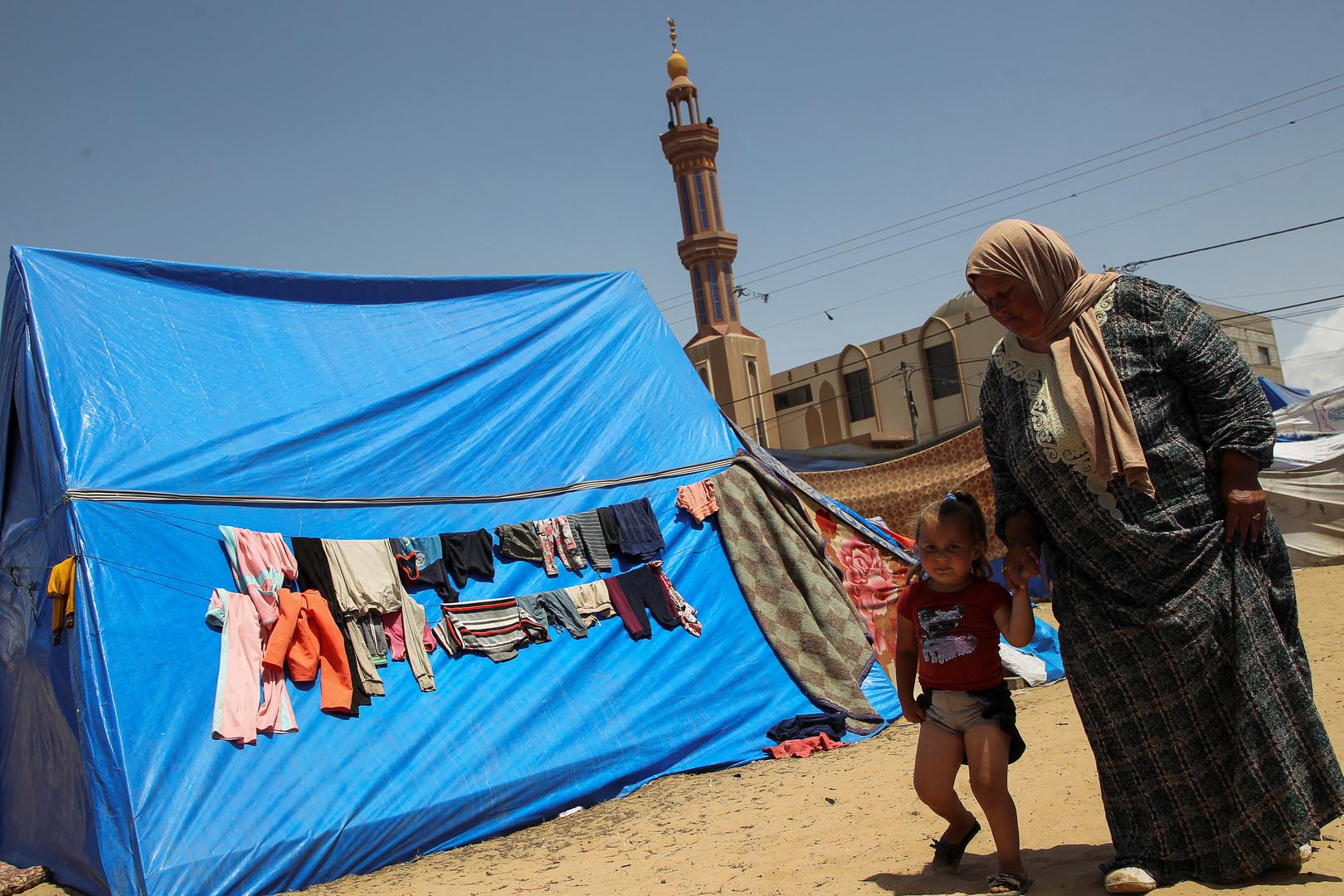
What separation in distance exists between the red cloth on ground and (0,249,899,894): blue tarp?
0.38 ft

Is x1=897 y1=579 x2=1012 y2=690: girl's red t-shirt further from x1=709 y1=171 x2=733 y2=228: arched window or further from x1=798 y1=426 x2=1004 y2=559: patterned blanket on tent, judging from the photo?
x1=709 y1=171 x2=733 y2=228: arched window

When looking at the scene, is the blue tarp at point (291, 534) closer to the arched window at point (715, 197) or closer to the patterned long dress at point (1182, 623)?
the patterned long dress at point (1182, 623)

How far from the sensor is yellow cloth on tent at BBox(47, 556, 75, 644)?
396 centimetres

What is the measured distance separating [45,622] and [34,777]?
72cm

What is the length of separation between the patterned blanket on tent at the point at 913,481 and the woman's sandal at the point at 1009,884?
307 inches

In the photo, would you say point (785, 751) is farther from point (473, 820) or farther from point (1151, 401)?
point (1151, 401)

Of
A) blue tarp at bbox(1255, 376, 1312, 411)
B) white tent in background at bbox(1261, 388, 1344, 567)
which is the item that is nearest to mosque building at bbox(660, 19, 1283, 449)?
blue tarp at bbox(1255, 376, 1312, 411)

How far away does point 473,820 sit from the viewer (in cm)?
425

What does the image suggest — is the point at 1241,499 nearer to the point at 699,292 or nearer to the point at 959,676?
the point at 959,676

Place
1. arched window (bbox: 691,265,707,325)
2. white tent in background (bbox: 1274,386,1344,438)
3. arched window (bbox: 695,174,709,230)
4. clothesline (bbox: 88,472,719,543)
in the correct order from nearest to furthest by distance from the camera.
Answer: clothesline (bbox: 88,472,719,543), white tent in background (bbox: 1274,386,1344,438), arched window (bbox: 695,174,709,230), arched window (bbox: 691,265,707,325)

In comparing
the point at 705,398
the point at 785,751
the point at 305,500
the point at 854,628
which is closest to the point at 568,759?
the point at 785,751

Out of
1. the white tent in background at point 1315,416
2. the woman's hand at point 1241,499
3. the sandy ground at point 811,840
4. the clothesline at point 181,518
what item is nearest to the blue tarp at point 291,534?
the clothesline at point 181,518

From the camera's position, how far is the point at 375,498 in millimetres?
5008

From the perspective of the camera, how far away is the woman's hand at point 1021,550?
8.37 feet
